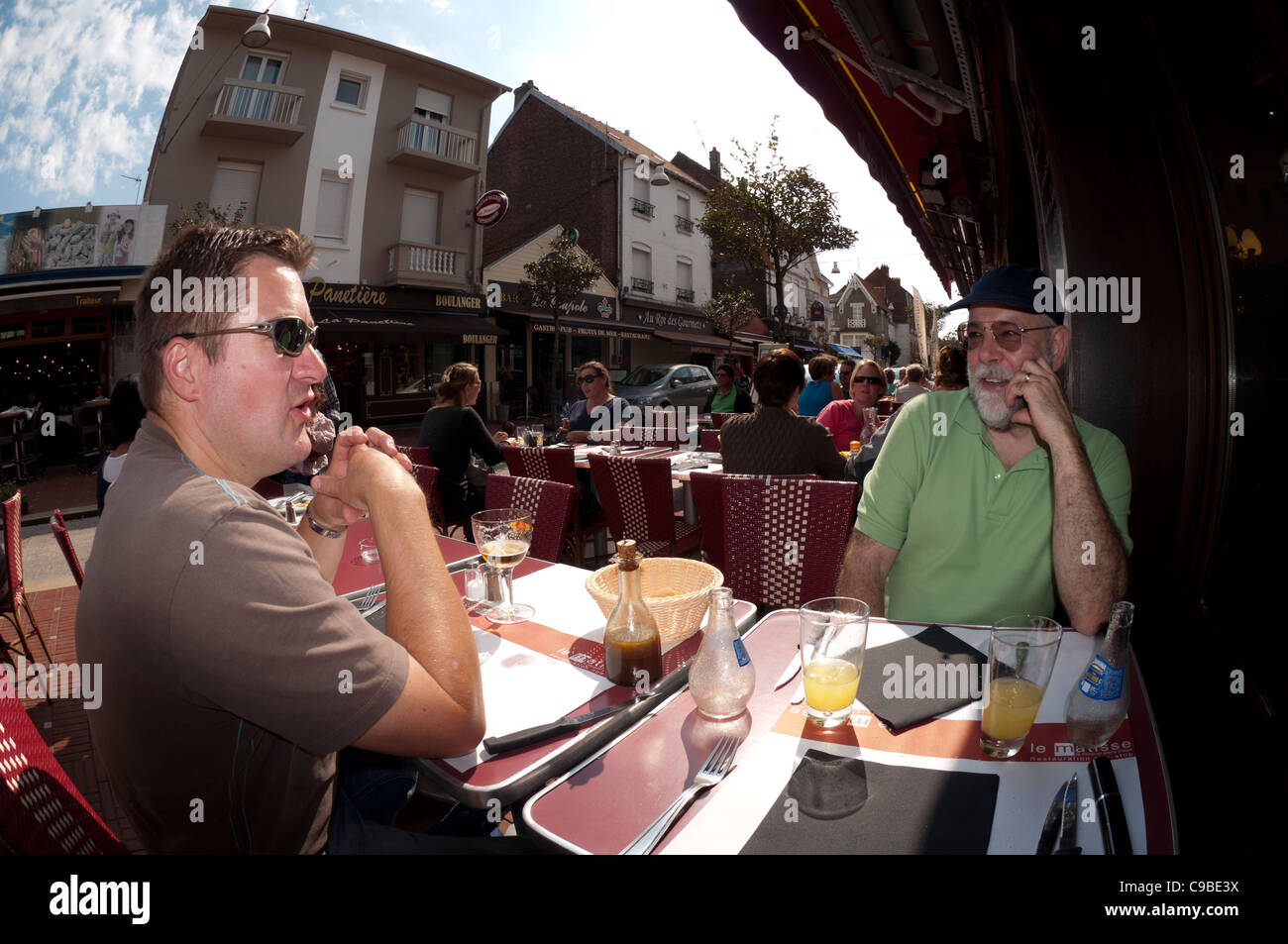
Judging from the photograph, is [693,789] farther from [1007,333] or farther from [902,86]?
[902,86]

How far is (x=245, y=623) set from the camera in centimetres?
92

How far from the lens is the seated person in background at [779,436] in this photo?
3963mm

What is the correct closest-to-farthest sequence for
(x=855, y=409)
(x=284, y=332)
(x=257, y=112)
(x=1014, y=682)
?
(x=1014, y=682)
(x=284, y=332)
(x=855, y=409)
(x=257, y=112)

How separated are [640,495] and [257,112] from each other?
17393 mm

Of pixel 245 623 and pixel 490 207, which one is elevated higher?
pixel 490 207

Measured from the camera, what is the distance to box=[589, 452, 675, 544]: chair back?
412 centimetres

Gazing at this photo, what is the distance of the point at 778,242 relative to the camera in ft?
39.2

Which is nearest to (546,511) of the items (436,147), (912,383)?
(912,383)

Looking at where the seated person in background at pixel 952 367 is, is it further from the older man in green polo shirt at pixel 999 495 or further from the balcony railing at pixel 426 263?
the balcony railing at pixel 426 263

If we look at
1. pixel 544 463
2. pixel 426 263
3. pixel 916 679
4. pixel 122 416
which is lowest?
pixel 916 679

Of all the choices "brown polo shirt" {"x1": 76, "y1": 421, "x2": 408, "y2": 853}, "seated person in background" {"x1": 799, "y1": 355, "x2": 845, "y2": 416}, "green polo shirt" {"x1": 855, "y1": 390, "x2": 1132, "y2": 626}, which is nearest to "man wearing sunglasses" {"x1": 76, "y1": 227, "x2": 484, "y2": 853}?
"brown polo shirt" {"x1": 76, "y1": 421, "x2": 408, "y2": 853}

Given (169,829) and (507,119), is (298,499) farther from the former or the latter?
(507,119)

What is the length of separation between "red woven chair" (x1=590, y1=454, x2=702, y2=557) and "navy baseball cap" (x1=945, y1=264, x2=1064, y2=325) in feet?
7.26
